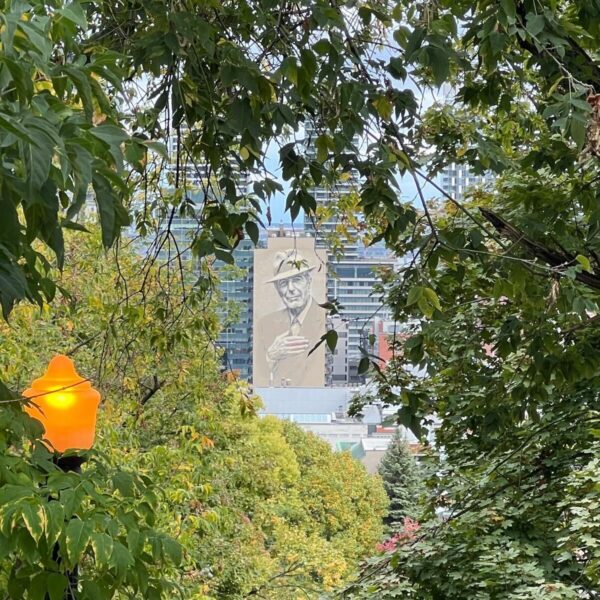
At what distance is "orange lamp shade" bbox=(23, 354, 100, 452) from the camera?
172 centimetres

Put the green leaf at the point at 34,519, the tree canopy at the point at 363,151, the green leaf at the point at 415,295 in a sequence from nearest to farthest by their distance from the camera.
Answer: the tree canopy at the point at 363,151 → the green leaf at the point at 34,519 → the green leaf at the point at 415,295

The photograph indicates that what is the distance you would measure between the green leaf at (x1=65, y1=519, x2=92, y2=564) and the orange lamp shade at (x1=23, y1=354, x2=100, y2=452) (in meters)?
0.58

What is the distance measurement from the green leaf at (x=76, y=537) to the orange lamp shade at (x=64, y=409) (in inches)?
22.8

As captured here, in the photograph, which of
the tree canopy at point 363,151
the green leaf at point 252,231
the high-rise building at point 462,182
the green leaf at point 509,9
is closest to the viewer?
the tree canopy at point 363,151

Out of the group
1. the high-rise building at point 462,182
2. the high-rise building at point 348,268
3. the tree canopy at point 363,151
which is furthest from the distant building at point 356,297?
the high-rise building at point 462,182

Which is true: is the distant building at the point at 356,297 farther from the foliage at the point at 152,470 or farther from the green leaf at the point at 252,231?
the foliage at the point at 152,470

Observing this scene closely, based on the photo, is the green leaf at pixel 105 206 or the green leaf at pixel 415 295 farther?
the green leaf at pixel 415 295

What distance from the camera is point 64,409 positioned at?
1.73 m

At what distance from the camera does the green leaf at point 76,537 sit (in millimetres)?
1120

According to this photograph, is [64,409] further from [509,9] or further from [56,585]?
[509,9]

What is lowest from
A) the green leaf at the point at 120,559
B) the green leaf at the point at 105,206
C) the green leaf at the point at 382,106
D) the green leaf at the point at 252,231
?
the green leaf at the point at 120,559

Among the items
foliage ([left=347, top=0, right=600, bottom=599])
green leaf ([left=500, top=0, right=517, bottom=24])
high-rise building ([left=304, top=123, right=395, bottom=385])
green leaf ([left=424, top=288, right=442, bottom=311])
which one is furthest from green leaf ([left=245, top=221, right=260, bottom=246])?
green leaf ([left=500, top=0, right=517, bottom=24])

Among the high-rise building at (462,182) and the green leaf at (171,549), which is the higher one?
the high-rise building at (462,182)

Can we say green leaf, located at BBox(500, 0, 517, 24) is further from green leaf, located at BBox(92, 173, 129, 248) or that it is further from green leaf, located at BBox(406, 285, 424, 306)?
green leaf, located at BBox(92, 173, 129, 248)
